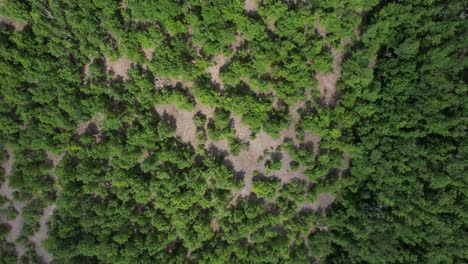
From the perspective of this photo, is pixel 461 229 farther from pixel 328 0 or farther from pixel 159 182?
pixel 159 182

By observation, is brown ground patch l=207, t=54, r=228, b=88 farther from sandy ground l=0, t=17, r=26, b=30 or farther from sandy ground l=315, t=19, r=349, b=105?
sandy ground l=0, t=17, r=26, b=30

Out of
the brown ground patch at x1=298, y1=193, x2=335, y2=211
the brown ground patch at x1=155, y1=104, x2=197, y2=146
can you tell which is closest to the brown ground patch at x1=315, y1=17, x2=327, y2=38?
the brown ground patch at x1=155, y1=104, x2=197, y2=146

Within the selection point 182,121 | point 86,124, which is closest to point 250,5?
point 182,121

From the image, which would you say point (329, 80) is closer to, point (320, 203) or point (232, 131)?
point (232, 131)

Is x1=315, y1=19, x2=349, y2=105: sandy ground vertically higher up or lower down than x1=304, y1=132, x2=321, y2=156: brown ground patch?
higher up

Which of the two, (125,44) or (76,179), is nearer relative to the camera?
(125,44)

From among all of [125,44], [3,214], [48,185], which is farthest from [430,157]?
[3,214]
